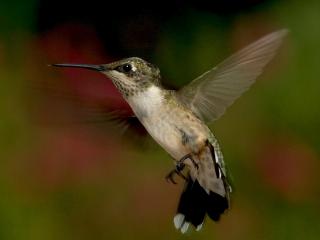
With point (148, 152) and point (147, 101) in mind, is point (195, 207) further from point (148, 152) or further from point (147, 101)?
point (148, 152)

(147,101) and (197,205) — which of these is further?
(197,205)

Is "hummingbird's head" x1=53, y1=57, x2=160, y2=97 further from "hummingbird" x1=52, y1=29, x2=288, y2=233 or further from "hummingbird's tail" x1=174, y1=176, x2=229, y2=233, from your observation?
"hummingbird's tail" x1=174, y1=176, x2=229, y2=233

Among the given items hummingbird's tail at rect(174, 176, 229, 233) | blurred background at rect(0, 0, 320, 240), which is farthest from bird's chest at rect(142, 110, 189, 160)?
blurred background at rect(0, 0, 320, 240)

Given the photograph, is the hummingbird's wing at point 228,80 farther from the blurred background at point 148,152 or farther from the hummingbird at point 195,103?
the blurred background at point 148,152

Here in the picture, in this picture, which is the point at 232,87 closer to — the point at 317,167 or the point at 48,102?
the point at 48,102

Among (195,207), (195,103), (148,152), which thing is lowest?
(148,152)

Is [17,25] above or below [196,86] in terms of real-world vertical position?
below

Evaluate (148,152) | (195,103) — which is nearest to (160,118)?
(195,103)

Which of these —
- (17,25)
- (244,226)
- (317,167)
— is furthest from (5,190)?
(317,167)
